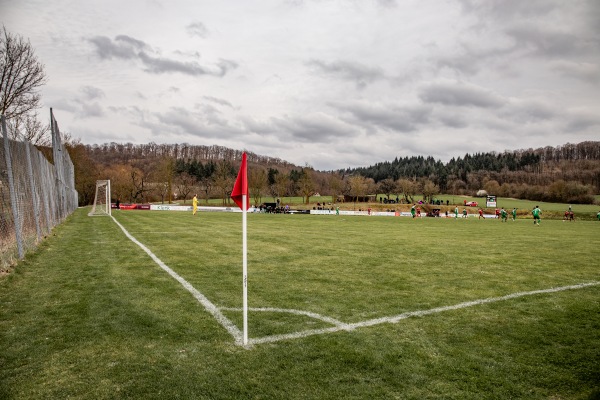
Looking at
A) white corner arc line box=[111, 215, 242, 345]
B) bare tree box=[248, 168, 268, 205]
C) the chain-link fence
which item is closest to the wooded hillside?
bare tree box=[248, 168, 268, 205]

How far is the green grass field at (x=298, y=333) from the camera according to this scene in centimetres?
341

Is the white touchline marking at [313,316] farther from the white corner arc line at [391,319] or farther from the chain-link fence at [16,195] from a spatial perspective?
the chain-link fence at [16,195]

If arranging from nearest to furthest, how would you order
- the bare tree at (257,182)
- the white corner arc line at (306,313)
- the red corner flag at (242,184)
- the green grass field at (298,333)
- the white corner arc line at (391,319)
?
1. the green grass field at (298,333)
2. the white corner arc line at (391,319)
3. the red corner flag at (242,184)
4. the white corner arc line at (306,313)
5. the bare tree at (257,182)

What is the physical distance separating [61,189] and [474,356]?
27111mm

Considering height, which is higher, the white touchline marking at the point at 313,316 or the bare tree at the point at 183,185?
the bare tree at the point at 183,185

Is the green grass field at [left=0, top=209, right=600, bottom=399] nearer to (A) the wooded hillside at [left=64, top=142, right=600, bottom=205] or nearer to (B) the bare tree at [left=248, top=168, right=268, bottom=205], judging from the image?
(A) the wooded hillside at [left=64, top=142, right=600, bottom=205]

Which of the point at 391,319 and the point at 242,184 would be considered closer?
the point at 242,184

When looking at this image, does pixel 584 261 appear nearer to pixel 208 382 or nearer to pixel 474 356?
pixel 474 356

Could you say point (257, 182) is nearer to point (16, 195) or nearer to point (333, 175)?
point (333, 175)

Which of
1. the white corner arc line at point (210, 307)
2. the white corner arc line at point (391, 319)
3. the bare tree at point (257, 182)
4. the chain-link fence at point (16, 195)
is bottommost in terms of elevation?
the white corner arc line at point (391, 319)

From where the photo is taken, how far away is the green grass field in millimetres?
3410

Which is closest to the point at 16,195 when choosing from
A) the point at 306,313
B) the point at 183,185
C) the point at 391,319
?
the point at 306,313

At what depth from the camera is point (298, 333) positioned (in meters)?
4.71

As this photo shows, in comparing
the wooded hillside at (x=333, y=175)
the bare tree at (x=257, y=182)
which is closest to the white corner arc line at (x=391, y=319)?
the wooded hillside at (x=333, y=175)
